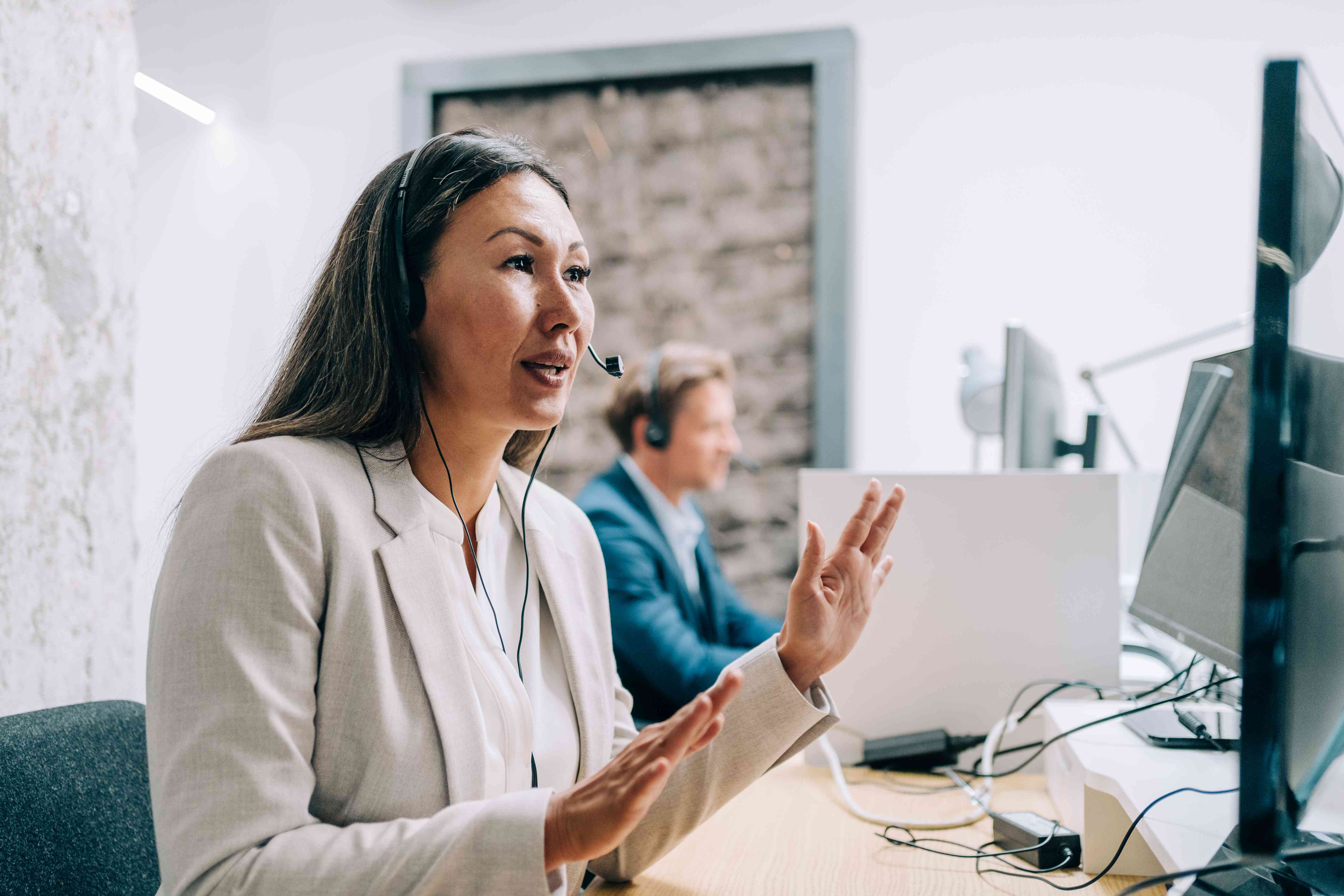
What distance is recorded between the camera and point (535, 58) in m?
2.65

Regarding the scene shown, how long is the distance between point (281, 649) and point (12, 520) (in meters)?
0.56

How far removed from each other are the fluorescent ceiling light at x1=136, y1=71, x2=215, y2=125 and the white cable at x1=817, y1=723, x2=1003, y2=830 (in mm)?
1796

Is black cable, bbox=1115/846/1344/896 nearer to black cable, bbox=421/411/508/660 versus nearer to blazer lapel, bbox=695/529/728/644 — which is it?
black cable, bbox=421/411/508/660

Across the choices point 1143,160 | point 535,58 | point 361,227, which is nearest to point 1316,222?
point 361,227

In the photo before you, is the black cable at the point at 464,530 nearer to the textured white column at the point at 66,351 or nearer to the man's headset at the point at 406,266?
the man's headset at the point at 406,266

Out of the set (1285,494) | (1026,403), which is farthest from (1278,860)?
(1026,403)

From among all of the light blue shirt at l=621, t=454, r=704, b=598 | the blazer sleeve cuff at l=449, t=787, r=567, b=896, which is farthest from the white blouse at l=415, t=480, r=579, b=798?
the light blue shirt at l=621, t=454, r=704, b=598

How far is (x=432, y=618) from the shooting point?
31.0 inches

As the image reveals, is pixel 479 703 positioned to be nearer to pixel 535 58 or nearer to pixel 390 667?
pixel 390 667

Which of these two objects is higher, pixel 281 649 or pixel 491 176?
pixel 491 176

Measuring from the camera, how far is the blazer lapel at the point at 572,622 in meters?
0.92

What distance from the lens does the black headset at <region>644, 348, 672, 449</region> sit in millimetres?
2146

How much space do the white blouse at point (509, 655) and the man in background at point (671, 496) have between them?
0.79m

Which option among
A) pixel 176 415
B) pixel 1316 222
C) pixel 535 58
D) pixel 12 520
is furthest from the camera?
pixel 535 58
